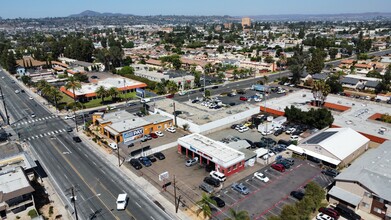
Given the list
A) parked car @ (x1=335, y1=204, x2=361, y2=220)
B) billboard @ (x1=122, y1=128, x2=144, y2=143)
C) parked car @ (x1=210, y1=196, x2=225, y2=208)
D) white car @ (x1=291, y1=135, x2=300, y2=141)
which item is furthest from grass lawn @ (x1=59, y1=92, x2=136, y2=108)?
parked car @ (x1=335, y1=204, x2=361, y2=220)

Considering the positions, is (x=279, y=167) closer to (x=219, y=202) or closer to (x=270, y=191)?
(x=270, y=191)

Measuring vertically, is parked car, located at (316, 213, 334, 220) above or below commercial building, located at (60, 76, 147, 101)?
below

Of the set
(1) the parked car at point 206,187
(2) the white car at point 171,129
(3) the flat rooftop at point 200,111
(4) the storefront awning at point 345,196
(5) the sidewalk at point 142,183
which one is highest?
(3) the flat rooftop at point 200,111

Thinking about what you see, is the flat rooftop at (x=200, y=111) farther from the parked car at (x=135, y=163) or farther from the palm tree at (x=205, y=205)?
the palm tree at (x=205, y=205)

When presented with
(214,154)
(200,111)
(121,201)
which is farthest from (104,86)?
(121,201)

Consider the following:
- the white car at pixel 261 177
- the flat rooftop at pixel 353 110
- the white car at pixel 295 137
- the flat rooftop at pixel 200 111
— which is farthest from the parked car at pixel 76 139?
the flat rooftop at pixel 353 110

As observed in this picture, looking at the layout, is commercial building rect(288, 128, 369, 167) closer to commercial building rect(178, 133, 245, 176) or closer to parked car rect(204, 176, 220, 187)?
commercial building rect(178, 133, 245, 176)

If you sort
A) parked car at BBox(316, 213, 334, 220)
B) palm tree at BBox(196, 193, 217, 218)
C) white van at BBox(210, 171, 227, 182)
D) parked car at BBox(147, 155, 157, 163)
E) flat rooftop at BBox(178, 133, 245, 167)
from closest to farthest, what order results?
palm tree at BBox(196, 193, 217, 218)
parked car at BBox(316, 213, 334, 220)
white van at BBox(210, 171, 227, 182)
flat rooftop at BBox(178, 133, 245, 167)
parked car at BBox(147, 155, 157, 163)
